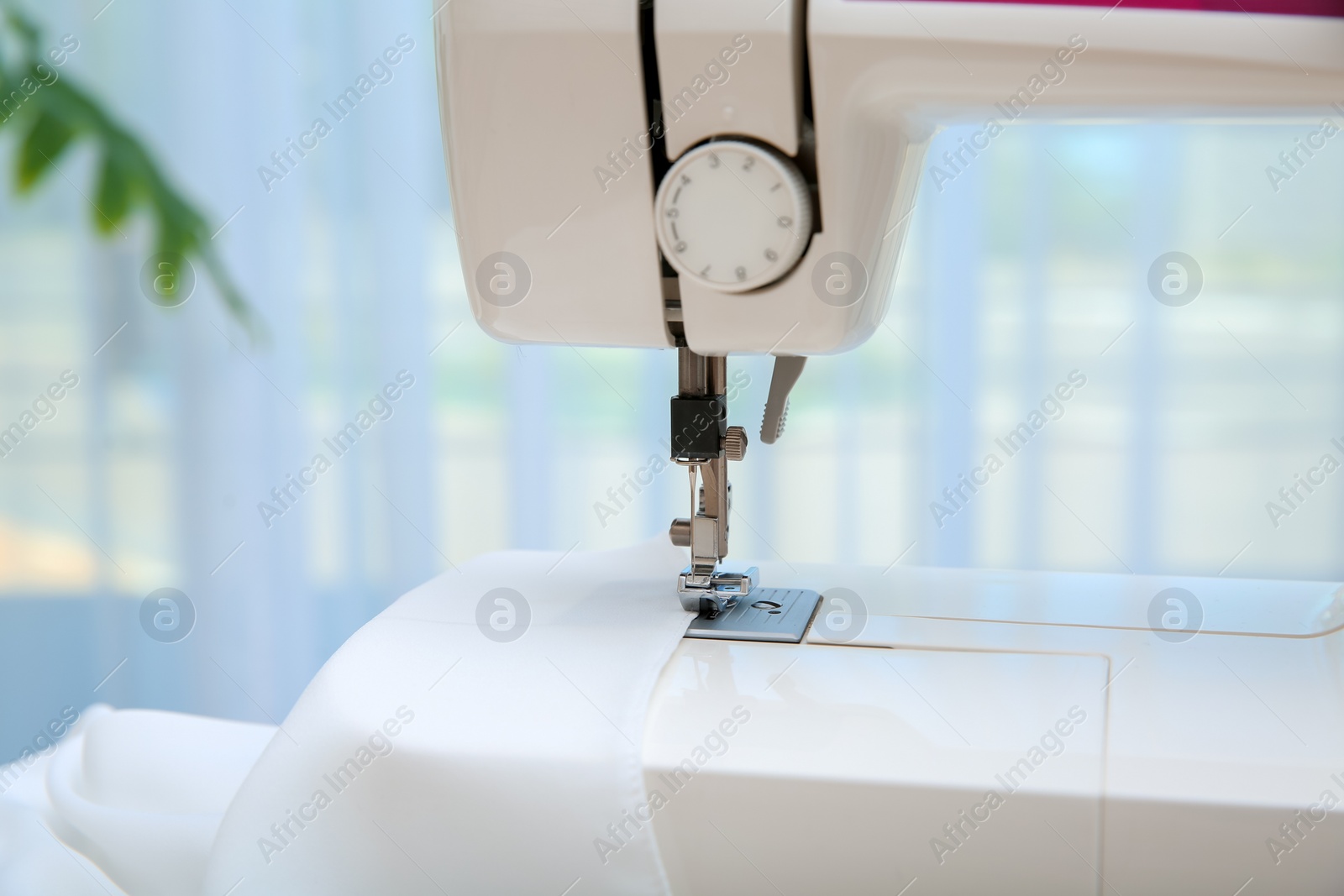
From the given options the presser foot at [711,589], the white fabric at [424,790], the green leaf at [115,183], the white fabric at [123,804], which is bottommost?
the white fabric at [123,804]

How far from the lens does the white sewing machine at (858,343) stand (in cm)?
63

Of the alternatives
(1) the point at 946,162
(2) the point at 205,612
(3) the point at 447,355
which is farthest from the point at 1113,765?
(2) the point at 205,612

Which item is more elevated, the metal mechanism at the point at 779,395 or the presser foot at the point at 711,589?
the metal mechanism at the point at 779,395

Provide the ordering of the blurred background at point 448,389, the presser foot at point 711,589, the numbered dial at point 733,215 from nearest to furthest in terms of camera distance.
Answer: the numbered dial at point 733,215 → the presser foot at point 711,589 → the blurred background at point 448,389

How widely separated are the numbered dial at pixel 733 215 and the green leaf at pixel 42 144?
4.49ft

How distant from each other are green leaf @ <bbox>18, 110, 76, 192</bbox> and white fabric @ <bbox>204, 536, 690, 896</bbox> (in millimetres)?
1333

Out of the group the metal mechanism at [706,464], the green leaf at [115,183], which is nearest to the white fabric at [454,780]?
the metal mechanism at [706,464]

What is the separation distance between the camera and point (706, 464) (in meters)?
0.88

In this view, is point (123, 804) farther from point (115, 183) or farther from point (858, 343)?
point (115, 183)

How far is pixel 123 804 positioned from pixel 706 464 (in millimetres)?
498

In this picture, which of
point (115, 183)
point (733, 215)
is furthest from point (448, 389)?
point (733, 215)

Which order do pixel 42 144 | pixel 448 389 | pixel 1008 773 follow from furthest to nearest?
pixel 448 389
pixel 42 144
pixel 1008 773

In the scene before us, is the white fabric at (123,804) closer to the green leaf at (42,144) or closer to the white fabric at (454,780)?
the white fabric at (454,780)

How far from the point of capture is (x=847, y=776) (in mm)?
644
